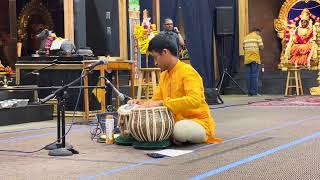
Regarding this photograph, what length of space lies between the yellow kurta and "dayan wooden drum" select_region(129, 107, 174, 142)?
12cm

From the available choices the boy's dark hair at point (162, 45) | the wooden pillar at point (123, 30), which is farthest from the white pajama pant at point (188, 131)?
the wooden pillar at point (123, 30)

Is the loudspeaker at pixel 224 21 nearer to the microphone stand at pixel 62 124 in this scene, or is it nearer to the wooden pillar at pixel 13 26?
the wooden pillar at pixel 13 26

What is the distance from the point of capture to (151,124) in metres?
4.76

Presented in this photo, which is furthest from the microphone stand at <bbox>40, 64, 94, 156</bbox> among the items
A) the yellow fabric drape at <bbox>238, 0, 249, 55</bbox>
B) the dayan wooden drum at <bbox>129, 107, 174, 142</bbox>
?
the yellow fabric drape at <bbox>238, 0, 249, 55</bbox>

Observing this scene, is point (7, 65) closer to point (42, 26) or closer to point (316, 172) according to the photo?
point (42, 26)

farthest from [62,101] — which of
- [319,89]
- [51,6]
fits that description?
[319,89]

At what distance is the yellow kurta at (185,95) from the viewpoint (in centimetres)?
486

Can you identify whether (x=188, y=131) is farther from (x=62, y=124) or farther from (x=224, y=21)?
(x=224, y=21)

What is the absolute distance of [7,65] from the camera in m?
11.3

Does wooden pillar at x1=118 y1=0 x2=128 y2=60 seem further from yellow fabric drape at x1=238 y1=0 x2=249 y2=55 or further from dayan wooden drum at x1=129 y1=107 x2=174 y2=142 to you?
dayan wooden drum at x1=129 y1=107 x2=174 y2=142

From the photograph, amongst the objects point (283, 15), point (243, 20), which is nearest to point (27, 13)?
point (243, 20)

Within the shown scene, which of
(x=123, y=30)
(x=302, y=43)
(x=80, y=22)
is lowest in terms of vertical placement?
(x=302, y=43)

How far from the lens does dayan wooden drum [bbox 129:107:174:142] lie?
4.77 metres

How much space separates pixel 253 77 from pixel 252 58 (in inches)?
18.4
